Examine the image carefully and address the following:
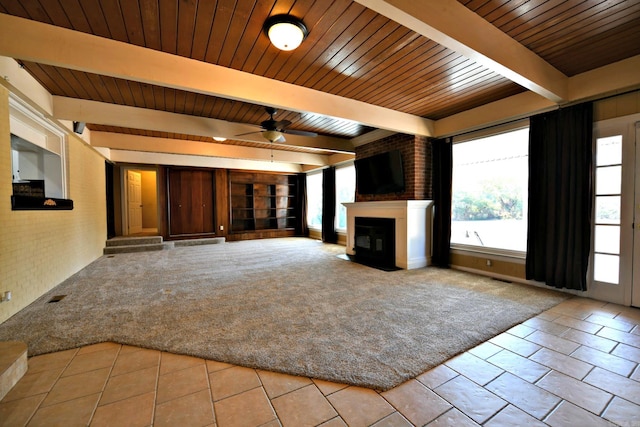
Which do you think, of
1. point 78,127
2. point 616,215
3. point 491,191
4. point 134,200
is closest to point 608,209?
point 616,215

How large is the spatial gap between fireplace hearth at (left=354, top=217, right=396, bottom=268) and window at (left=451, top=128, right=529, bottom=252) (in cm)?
113

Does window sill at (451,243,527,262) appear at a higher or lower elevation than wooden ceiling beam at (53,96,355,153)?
lower

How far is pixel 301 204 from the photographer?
9555 millimetres

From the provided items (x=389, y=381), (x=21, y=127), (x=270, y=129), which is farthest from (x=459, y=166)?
(x=21, y=127)

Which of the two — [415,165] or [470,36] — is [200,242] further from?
[470,36]

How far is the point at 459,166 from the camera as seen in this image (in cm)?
476

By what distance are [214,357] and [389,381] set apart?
1293 millimetres

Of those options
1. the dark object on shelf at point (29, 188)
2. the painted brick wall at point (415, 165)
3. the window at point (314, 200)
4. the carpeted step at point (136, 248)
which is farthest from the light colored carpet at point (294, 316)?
the window at point (314, 200)

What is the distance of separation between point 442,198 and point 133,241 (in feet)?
24.2

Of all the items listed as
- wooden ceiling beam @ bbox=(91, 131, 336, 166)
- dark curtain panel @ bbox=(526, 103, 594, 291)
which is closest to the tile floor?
dark curtain panel @ bbox=(526, 103, 594, 291)

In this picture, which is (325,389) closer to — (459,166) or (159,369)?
(159,369)

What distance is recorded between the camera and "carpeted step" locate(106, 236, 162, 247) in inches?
254

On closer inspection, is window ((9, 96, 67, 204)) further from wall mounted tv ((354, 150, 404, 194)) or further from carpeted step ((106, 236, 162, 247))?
wall mounted tv ((354, 150, 404, 194))

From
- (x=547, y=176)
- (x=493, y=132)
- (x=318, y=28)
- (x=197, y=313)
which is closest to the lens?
(x=318, y=28)
